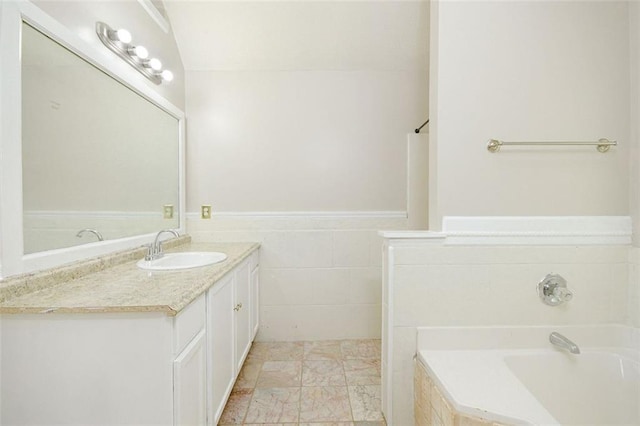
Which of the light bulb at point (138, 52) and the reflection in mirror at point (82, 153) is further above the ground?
the light bulb at point (138, 52)

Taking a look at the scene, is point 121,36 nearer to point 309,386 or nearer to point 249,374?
point 249,374

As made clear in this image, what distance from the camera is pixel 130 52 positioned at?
159 cm

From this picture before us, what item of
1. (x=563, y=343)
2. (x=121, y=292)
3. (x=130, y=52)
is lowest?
(x=563, y=343)

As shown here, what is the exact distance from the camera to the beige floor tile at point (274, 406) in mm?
1528

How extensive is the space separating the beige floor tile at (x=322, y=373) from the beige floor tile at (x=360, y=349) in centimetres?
15

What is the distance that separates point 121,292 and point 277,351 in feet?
4.86

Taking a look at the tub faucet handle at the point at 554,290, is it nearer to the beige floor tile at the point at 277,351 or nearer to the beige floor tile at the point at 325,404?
the beige floor tile at the point at 325,404

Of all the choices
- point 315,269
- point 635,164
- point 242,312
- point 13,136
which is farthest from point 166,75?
point 635,164

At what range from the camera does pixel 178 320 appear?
976 millimetres

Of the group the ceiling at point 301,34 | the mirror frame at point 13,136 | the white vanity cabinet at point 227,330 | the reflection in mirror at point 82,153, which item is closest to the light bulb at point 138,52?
the reflection in mirror at point 82,153

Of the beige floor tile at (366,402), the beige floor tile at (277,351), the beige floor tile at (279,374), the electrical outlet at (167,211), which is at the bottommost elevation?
the beige floor tile at (366,402)

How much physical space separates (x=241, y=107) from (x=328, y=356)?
211cm

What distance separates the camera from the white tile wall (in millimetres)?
2361

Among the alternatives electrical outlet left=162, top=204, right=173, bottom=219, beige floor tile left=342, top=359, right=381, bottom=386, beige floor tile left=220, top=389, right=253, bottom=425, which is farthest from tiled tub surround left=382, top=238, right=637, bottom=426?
electrical outlet left=162, top=204, right=173, bottom=219
